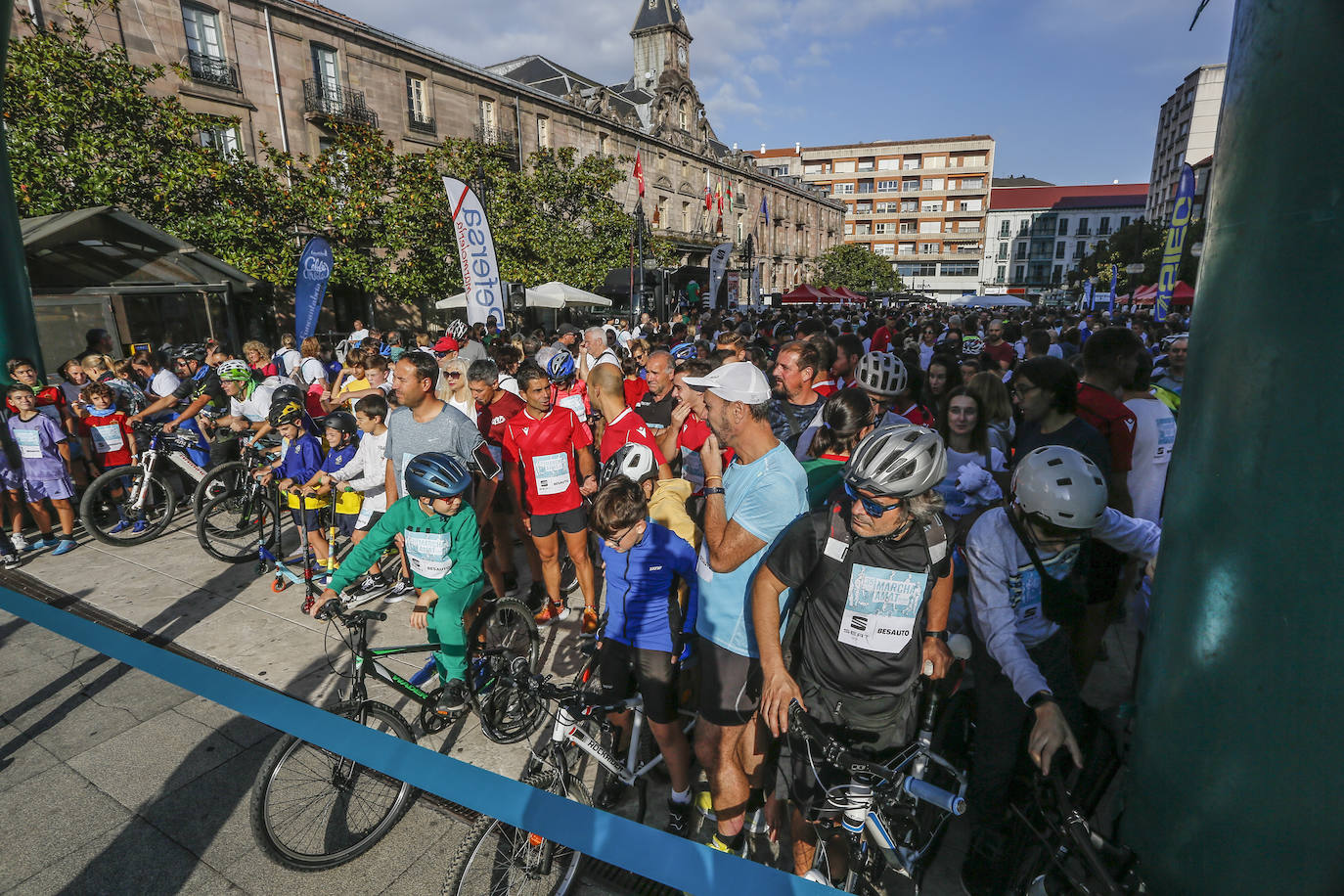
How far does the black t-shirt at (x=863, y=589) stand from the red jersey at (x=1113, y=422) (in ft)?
7.88

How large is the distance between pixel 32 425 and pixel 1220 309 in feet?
29.0

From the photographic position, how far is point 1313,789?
160 centimetres

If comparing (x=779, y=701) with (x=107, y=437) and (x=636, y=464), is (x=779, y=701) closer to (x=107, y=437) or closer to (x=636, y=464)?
(x=636, y=464)

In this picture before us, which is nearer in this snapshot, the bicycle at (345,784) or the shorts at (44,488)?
Answer: the bicycle at (345,784)

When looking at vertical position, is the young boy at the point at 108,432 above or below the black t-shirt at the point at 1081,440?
below

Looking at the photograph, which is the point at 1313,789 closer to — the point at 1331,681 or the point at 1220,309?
the point at 1331,681

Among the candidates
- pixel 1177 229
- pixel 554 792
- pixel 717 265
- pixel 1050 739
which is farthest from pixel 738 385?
pixel 717 265

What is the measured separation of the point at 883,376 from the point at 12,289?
7.69m

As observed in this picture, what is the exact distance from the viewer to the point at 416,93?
2509 centimetres

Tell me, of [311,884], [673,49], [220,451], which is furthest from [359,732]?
[673,49]

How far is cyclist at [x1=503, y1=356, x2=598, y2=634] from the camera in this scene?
479cm

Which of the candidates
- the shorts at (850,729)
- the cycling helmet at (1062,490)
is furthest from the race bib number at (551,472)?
the cycling helmet at (1062,490)

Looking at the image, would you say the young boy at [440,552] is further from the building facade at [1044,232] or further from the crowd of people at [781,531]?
the building facade at [1044,232]

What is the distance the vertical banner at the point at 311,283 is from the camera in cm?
1138
